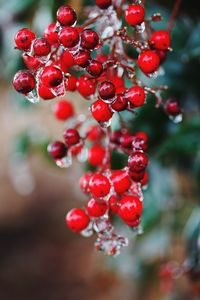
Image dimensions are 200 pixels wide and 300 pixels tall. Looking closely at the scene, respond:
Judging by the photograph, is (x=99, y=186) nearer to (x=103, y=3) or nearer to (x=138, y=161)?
(x=138, y=161)

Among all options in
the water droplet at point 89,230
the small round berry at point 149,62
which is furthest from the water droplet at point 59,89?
the water droplet at point 89,230

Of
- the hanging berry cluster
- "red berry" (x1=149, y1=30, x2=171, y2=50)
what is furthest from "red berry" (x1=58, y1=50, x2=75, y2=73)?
"red berry" (x1=149, y1=30, x2=171, y2=50)

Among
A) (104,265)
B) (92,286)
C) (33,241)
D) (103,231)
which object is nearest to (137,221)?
(103,231)

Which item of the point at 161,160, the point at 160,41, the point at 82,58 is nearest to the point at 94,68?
the point at 82,58

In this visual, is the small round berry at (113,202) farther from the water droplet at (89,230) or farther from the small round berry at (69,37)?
the small round berry at (69,37)

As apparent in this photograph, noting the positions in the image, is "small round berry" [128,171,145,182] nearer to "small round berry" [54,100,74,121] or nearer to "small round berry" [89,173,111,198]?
"small round berry" [89,173,111,198]
